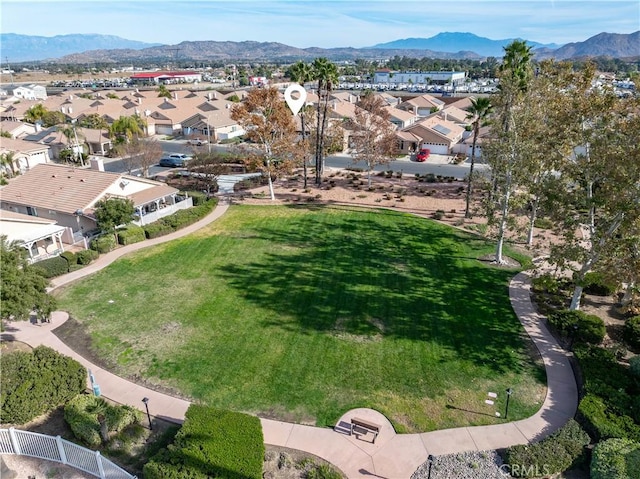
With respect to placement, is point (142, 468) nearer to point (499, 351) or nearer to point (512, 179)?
point (499, 351)

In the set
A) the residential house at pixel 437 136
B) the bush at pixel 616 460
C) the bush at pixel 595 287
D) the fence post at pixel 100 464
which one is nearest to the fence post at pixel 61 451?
the fence post at pixel 100 464

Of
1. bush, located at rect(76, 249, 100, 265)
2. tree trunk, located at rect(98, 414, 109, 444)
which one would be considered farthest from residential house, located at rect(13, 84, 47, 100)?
tree trunk, located at rect(98, 414, 109, 444)

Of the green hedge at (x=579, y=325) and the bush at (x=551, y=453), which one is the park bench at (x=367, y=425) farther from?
the green hedge at (x=579, y=325)

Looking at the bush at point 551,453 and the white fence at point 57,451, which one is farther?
the bush at point 551,453

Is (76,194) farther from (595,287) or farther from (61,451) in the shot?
(595,287)

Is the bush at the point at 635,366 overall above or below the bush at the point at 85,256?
above

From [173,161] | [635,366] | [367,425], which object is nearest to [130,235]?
[367,425]
